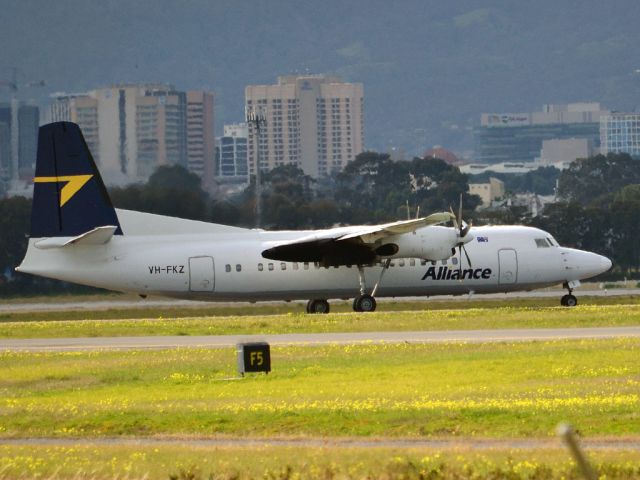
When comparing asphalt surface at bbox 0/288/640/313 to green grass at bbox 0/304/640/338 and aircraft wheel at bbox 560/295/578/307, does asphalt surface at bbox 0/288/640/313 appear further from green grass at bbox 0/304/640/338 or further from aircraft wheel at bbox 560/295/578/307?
green grass at bbox 0/304/640/338

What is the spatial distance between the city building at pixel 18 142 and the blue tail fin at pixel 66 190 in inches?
2790

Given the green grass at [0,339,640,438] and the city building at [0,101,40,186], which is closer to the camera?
the green grass at [0,339,640,438]

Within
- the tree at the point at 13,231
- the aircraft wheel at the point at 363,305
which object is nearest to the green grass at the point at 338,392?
the aircraft wheel at the point at 363,305

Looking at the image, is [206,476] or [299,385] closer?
[206,476]

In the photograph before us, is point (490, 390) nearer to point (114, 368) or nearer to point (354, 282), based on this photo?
point (114, 368)

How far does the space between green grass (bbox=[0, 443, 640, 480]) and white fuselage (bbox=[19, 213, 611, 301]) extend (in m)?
26.7

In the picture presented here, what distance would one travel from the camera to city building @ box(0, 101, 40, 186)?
474ft

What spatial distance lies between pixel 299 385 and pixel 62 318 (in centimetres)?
2776

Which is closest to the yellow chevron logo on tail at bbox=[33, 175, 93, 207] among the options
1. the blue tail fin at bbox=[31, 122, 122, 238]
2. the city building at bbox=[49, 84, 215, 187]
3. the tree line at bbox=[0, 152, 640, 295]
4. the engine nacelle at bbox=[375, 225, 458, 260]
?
the blue tail fin at bbox=[31, 122, 122, 238]

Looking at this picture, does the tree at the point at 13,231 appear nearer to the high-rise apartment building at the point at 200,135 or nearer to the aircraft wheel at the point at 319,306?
the aircraft wheel at the point at 319,306

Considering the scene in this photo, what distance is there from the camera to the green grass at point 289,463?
18281 millimetres

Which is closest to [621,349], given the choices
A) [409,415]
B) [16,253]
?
[409,415]

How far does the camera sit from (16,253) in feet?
244

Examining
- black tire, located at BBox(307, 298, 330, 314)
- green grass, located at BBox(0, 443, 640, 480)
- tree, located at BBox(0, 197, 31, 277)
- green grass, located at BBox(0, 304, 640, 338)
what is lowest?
green grass, located at BBox(0, 443, 640, 480)
